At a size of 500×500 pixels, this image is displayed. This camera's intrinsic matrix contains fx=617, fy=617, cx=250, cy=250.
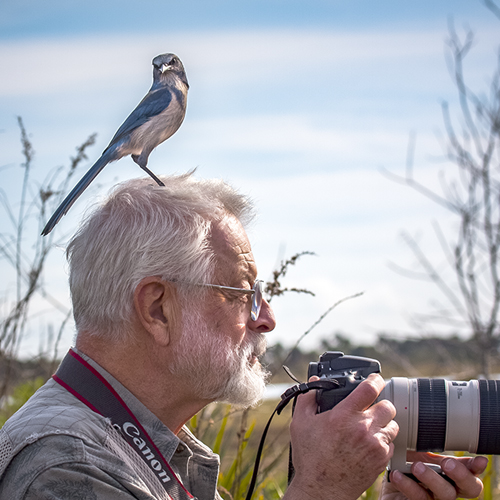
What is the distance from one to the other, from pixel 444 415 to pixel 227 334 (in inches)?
33.6

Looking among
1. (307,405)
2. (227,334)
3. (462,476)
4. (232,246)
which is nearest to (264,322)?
(227,334)

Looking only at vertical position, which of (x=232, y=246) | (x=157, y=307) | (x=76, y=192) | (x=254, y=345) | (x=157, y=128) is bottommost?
(x=254, y=345)

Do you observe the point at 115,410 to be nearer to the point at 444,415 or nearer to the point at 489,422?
the point at 444,415

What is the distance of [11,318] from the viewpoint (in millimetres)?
3797

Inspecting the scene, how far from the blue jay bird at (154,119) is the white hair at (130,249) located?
185 millimetres

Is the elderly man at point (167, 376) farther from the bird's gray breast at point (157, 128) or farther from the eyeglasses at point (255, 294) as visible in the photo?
the bird's gray breast at point (157, 128)

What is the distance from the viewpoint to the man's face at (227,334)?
2.16 m

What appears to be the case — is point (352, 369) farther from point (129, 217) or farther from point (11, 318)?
point (11, 318)

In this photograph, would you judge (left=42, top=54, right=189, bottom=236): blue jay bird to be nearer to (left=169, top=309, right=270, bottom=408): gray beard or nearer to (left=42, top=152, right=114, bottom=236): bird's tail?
(left=42, top=152, right=114, bottom=236): bird's tail

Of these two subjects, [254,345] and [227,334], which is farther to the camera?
[254,345]

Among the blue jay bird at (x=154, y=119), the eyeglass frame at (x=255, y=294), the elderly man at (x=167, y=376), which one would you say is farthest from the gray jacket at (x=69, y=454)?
the blue jay bird at (x=154, y=119)

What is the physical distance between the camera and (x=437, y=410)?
7.41 ft

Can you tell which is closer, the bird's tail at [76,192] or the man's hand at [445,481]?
the bird's tail at [76,192]

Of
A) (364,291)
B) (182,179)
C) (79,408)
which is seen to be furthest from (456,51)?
(79,408)
